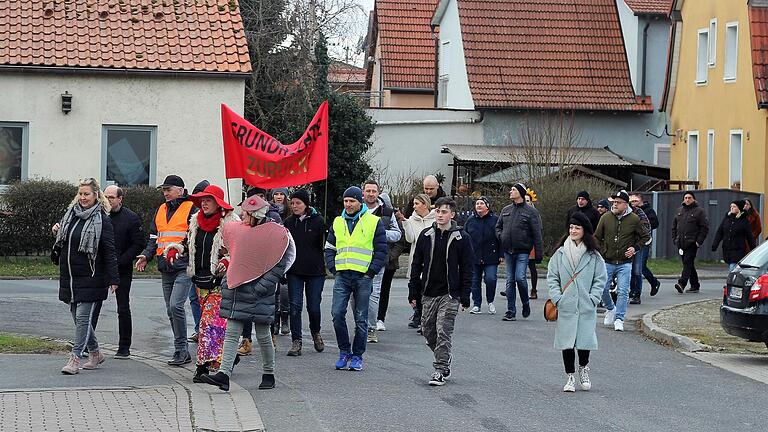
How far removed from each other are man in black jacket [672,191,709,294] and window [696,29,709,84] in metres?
14.3

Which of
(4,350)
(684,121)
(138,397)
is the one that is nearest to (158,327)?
(4,350)

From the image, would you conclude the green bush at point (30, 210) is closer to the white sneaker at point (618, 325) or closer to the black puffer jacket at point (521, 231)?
the black puffer jacket at point (521, 231)

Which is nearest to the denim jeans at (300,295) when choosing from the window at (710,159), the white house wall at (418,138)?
the window at (710,159)

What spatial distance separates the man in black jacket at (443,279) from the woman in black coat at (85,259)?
2.93 m

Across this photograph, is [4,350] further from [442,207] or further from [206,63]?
[206,63]

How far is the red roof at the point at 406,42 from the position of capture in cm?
4997

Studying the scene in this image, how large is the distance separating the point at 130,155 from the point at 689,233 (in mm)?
11604

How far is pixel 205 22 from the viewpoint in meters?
27.5

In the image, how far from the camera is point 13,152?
26234 mm

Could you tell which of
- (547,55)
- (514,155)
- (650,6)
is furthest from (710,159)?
(547,55)

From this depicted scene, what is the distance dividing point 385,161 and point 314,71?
20.8ft

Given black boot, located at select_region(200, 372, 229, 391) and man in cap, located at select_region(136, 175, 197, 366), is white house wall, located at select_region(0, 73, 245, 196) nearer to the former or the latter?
man in cap, located at select_region(136, 175, 197, 366)

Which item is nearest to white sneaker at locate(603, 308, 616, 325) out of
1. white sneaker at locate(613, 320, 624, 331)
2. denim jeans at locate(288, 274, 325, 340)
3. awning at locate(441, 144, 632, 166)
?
white sneaker at locate(613, 320, 624, 331)

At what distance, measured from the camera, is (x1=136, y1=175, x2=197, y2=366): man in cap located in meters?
12.3
